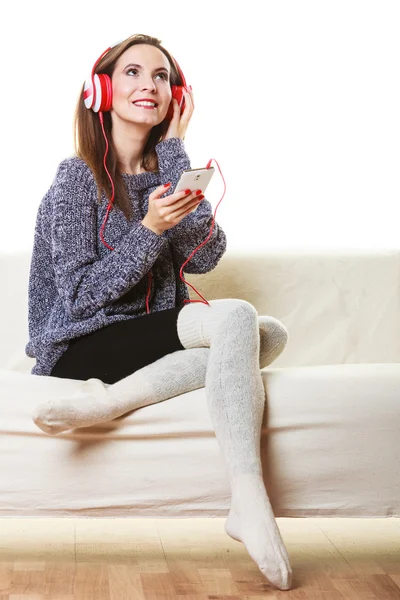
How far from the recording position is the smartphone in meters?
1.74

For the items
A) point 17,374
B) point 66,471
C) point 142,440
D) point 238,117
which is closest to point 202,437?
point 142,440

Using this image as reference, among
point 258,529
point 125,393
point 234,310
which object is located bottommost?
point 258,529

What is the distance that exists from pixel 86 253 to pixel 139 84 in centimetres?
42

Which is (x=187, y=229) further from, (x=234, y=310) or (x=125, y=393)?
(x=125, y=393)

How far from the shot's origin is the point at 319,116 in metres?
2.95

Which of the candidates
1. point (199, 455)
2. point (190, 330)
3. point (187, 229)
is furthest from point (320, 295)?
point (199, 455)

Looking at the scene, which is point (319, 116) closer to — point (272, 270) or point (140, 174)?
point (272, 270)

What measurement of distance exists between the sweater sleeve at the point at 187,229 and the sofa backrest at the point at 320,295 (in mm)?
271

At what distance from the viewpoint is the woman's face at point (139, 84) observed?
6.53 ft

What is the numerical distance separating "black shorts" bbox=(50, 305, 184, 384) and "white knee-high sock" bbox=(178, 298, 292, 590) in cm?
8

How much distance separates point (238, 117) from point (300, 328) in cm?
89

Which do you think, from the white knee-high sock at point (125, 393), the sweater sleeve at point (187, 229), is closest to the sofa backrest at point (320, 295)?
the sweater sleeve at point (187, 229)

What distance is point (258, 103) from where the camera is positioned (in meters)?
2.91

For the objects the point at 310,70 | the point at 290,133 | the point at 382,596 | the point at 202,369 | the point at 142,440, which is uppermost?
the point at 310,70
